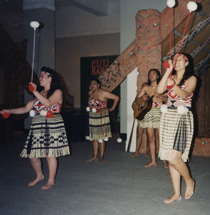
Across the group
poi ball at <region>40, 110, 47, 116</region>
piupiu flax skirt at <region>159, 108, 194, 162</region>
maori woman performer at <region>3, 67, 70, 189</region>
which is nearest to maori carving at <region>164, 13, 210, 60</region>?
piupiu flax skirt at <region>159, 108, 194, 162</region>

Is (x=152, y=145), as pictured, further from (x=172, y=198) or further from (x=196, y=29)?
(x=196, y=29)

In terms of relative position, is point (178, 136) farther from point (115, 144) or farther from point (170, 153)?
point (115, 144)

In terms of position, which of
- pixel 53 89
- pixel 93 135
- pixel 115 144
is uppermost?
pixel 53 89

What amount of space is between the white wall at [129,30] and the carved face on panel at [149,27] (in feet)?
2.29

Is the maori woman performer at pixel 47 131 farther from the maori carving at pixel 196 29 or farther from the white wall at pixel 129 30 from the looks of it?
the maori carving at pixel 196 29

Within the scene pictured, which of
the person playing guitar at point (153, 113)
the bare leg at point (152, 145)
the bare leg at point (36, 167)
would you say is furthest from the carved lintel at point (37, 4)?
the bare leg at point (36, 167)

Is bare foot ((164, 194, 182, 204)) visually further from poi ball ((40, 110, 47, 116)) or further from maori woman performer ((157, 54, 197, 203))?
poi ball ((40, 110, 47, 116))

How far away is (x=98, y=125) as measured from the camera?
453 centimetres

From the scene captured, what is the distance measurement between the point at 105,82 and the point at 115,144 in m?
1.59

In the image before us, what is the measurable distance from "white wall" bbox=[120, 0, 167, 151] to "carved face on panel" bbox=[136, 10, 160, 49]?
70 centimetres

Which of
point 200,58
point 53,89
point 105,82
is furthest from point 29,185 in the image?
point 200,58

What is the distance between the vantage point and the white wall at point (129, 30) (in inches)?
212

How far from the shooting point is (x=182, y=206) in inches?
102

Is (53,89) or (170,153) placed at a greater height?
(53,89)
